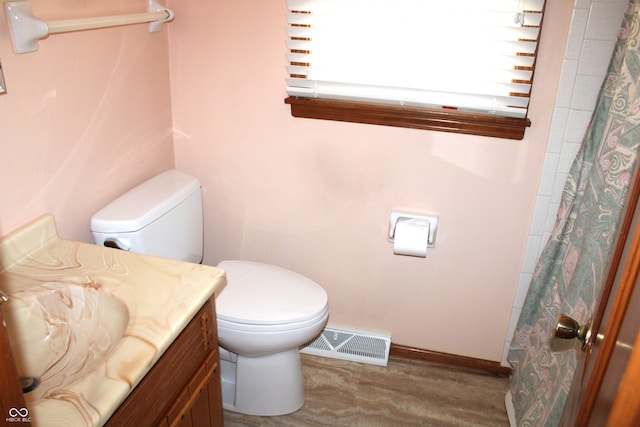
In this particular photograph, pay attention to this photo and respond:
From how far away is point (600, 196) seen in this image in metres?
1.53

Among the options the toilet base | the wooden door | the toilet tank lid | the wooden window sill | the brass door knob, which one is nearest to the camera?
the wooden door

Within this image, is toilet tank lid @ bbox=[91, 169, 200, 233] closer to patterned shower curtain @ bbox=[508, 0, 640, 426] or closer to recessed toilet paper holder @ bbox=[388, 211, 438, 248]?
recessed toilet paper holder @ bbox=[388, 211, 438, 248]

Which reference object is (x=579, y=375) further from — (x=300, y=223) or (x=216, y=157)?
(x=216, y=157)

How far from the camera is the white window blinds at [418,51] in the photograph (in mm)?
1748

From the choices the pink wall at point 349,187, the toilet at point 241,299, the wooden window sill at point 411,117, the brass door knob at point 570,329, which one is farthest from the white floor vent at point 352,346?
the brass door knob at point 570,329

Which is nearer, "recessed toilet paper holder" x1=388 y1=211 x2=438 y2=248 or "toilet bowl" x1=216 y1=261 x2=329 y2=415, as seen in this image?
"toilet bowl" x1=216 y1=261 x2=329 y2=415

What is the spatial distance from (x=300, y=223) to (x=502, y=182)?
2.62 ft

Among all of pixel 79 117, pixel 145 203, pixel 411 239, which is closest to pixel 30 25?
pixel 79 117

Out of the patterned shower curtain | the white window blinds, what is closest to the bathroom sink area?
the white window blinds

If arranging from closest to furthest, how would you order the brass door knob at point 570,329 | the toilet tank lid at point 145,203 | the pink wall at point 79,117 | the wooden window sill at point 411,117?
the brass door knob at point 570,329, the pink wall at point 79,117, the toilet tank lid at point 145,203, the wooden window sill at point 411,117

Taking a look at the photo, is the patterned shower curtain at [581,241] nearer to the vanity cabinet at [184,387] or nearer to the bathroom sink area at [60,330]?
the vanity cabinet at [184,387]

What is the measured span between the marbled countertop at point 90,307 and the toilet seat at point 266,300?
1.46 feet

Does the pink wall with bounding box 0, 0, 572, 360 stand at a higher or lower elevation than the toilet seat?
higher

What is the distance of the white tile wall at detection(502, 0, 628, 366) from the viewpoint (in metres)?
1.69
